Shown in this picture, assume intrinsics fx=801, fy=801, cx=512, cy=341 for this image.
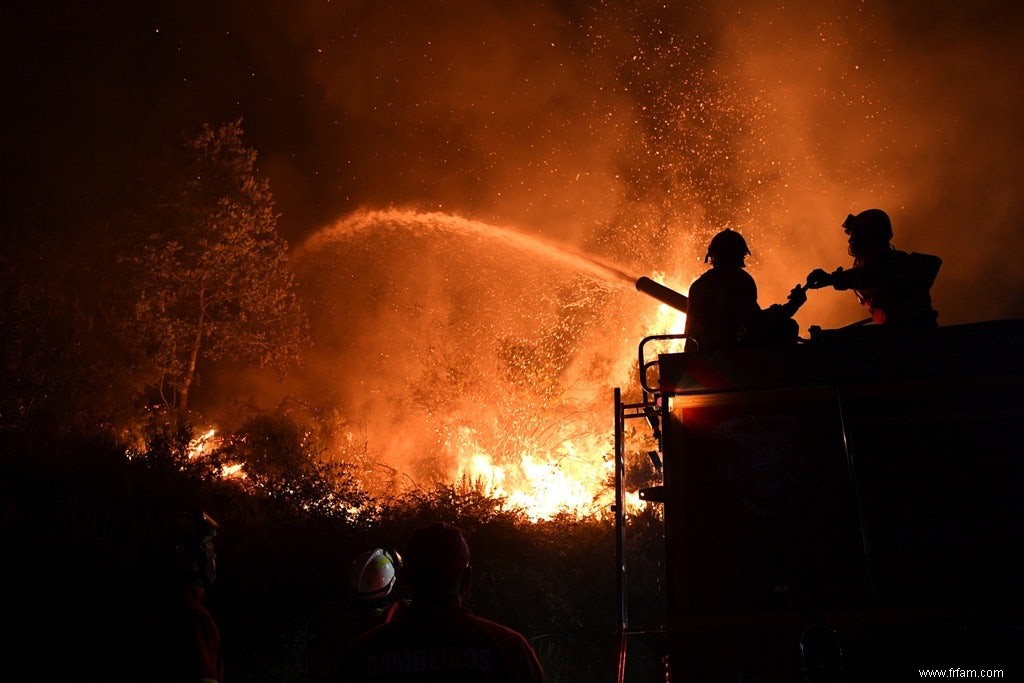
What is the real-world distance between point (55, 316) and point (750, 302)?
24901 millimetres

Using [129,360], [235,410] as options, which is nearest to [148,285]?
[129,360]

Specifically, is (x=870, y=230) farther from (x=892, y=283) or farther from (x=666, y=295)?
(x=666, y=295)

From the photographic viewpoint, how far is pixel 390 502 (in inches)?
603

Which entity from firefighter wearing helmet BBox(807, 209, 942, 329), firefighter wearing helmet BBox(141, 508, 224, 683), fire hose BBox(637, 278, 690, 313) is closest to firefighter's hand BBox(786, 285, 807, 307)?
firefighter wearing helmet BBox(807, 209, 942, 329)

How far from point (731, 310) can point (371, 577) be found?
2880 mm

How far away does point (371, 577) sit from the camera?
4.94 metres

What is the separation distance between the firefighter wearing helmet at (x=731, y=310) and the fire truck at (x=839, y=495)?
0.60m

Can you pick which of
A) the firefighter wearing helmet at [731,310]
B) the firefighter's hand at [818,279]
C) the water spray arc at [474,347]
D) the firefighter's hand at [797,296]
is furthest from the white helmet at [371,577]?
the water spray arc at [474,347]

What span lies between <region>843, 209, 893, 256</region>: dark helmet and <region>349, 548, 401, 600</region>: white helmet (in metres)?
3.99

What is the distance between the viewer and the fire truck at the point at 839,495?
3756 millimetres

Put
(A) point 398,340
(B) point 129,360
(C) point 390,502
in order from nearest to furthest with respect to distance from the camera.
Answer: (C) point 390,502, (B) point 129,360, (A) point 398,340

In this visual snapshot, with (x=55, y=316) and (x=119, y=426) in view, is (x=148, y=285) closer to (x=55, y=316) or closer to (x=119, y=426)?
(x=55, y=316)

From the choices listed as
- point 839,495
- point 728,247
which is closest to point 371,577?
point 839,495

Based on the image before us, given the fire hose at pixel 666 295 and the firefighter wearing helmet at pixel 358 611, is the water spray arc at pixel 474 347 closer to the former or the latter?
the fire hose at pixel 666 295
